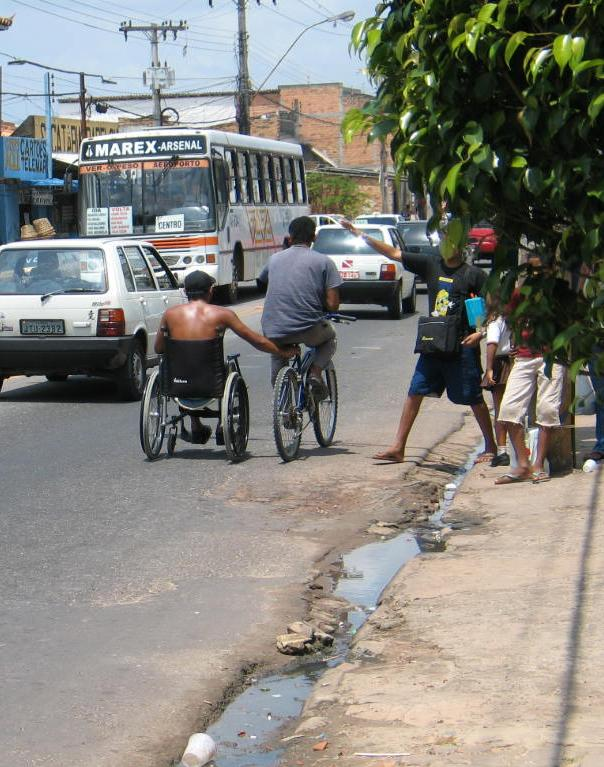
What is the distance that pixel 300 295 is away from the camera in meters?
10.2

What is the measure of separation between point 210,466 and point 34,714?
528cm

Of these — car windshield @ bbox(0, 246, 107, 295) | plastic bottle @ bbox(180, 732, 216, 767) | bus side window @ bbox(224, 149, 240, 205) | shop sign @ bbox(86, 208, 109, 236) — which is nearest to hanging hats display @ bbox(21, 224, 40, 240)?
bus side window @ bbox(224, 149, 240, 205)

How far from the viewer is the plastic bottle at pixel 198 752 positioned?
4.56 meters

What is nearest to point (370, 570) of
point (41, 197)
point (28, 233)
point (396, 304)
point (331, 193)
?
point (396, 304)

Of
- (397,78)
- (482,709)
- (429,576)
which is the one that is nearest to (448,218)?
(397,78)

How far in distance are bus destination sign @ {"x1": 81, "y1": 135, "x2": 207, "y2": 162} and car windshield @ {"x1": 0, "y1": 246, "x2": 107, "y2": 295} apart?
11.7 meters

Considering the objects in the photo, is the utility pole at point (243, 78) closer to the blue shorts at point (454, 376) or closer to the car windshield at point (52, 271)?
the car windshield at point (52, 271)

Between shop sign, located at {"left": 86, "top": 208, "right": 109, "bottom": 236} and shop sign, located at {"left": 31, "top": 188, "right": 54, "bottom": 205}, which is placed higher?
shop sign, located at {"left": 31, "top": 188, "right": 54, "bottom": 205}

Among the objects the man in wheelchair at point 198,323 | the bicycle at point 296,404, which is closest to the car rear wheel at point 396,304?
the bicycle at point 296,404

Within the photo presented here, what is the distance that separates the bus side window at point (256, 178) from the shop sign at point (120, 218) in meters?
4.26

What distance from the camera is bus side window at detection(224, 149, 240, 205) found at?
2624cm

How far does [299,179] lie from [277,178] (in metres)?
2.46

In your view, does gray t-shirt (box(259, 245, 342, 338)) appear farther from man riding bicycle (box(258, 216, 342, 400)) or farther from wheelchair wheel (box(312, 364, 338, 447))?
wheelchair wheel (box(312, 364, 338, 447))

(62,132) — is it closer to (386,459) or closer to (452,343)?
(386,459)
